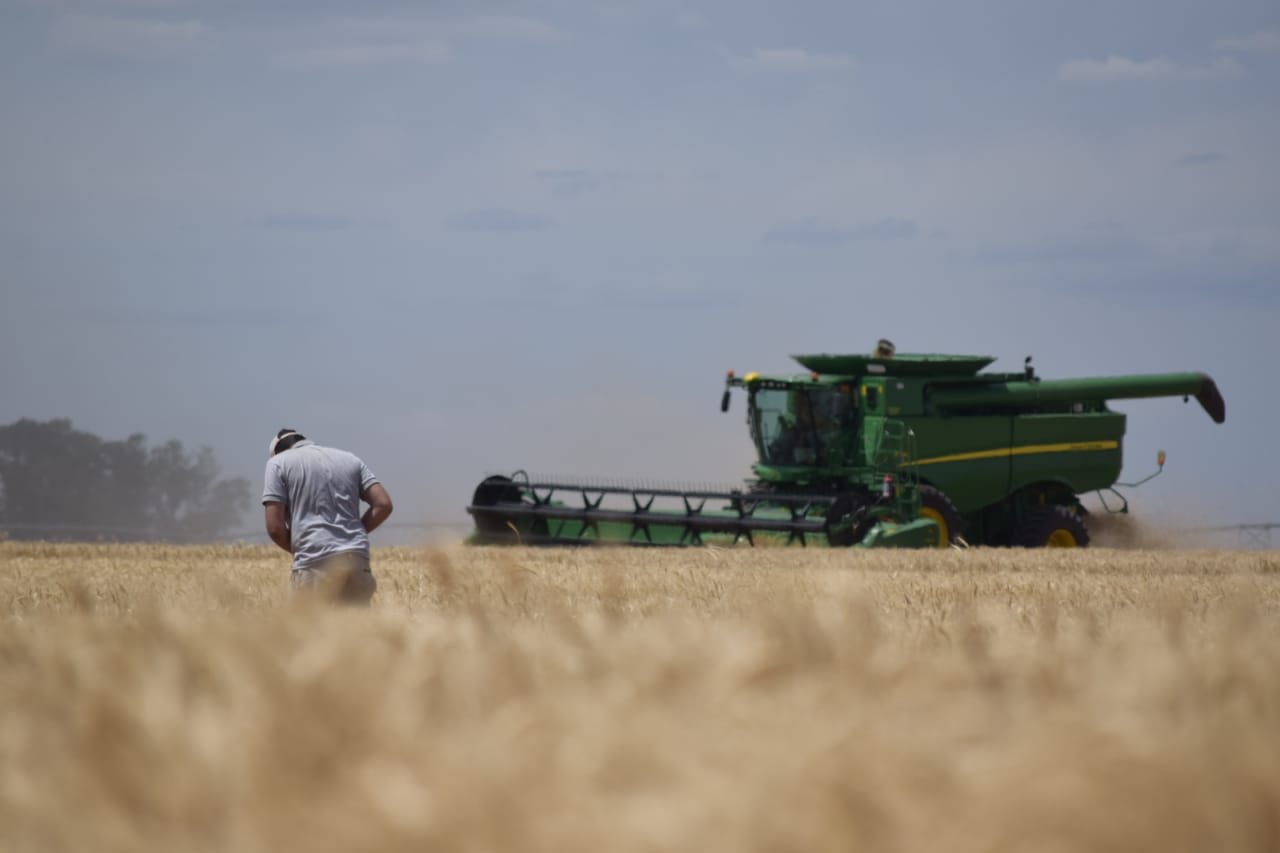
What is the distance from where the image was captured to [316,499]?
7.95 meters

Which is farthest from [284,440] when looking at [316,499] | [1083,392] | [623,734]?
[1083,392]

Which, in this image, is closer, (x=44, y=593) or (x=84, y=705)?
(x=84, y=705)

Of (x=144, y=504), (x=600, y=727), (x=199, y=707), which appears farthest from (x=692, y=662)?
(x=144, y=504)

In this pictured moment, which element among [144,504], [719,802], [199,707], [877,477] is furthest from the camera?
[144,504]

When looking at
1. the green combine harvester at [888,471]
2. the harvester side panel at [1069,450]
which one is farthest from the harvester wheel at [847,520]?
the harvester side panel at [1069,450]

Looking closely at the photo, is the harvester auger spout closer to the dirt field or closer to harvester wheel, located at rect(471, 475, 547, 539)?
harvester wheel, located at rect(471, 475, 547, 539)

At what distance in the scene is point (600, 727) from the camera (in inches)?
85.6

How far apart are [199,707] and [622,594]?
50.7 inches

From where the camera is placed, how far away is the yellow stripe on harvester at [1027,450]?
22219 millimetres

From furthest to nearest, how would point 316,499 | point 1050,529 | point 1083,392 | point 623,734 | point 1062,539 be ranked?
point 1083,392
point 1062,539
point 1050,529
point 316,499
point 623,734

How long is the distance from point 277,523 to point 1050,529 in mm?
16211

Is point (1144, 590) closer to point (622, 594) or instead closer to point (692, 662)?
point (622, 594)

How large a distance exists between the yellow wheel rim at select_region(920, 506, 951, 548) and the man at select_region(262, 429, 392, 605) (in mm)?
13934

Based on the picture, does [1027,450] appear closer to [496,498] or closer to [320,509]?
[496,498]
